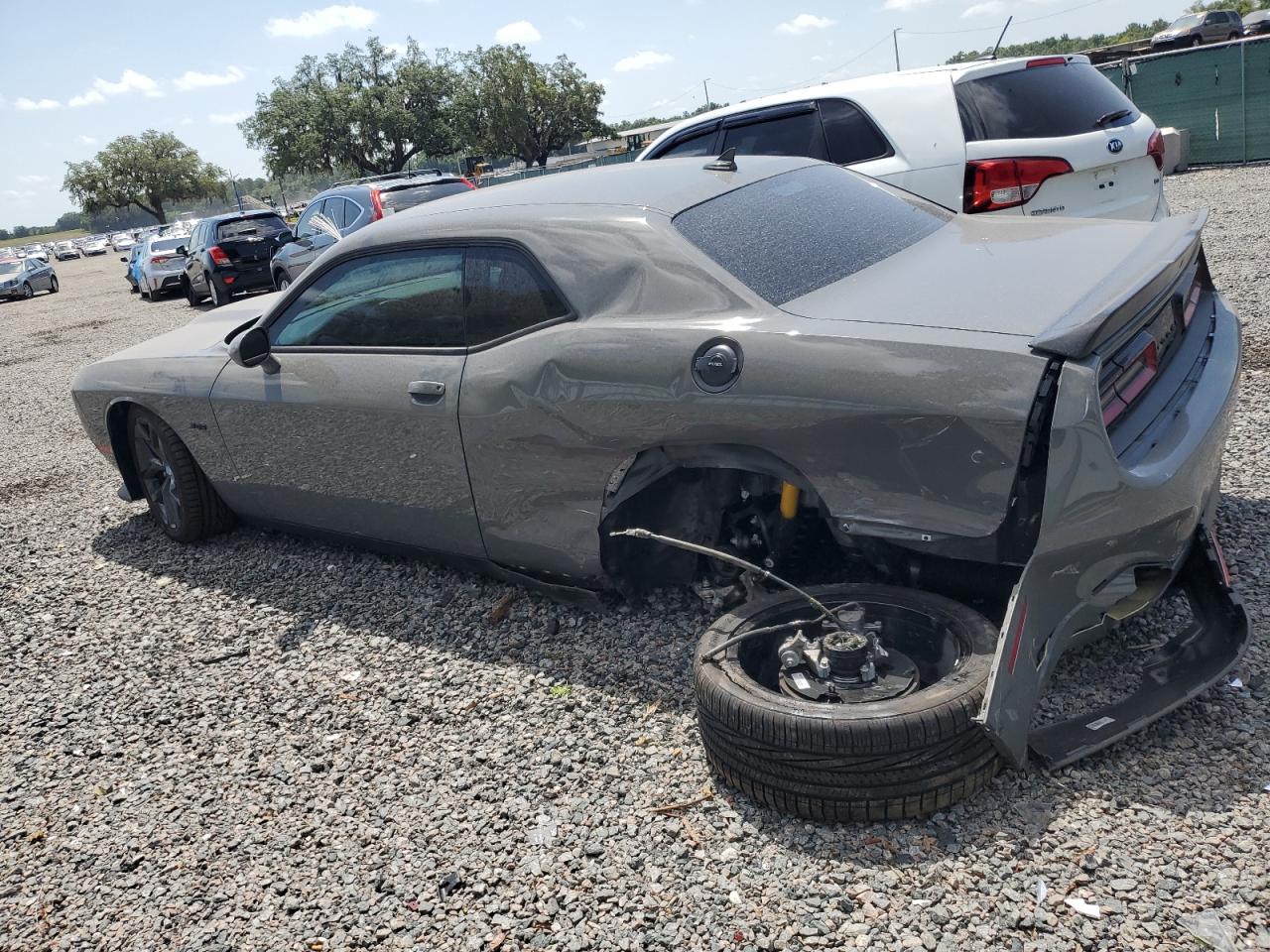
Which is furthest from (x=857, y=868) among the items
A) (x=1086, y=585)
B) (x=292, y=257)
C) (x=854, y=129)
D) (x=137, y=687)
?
(x=292, y=257)

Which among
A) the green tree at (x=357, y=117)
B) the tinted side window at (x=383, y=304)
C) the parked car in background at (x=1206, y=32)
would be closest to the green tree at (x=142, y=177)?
the green tree at (x=357, y=117)

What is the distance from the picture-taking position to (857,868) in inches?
97.3

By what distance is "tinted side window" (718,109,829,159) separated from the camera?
652cm

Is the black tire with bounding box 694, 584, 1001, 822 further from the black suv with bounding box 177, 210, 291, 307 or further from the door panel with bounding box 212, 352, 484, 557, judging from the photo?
the black suv with bounding box 177, 210, 291, 307

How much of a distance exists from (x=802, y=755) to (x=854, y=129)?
4794 millimetres

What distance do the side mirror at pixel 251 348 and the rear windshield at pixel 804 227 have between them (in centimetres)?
195

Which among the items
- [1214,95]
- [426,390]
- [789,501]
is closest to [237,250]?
[426,390]

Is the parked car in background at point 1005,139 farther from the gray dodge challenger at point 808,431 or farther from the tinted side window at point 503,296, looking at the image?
the tinted side window at point 503,296

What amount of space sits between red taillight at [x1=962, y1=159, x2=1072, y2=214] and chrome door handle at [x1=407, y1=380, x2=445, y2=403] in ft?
11.3

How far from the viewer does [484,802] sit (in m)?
2.93

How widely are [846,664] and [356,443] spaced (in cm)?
215

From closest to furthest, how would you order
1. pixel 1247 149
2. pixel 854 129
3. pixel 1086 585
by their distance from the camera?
pixel 1086 585
pixel 854 129
pixel 1247 149

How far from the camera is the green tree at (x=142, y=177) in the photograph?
85000mm

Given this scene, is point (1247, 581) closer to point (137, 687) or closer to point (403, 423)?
point (403, 423)
